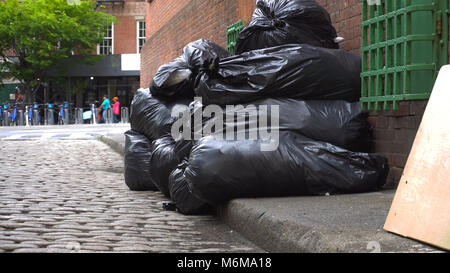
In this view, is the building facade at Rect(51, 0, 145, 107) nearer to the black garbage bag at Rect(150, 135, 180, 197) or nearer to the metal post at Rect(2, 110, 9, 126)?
the metal post at Rect(2, 110, 9, 126)

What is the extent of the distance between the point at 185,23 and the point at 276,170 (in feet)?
28.1

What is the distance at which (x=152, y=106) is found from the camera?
562cm

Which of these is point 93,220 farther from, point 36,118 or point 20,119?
point 20,119

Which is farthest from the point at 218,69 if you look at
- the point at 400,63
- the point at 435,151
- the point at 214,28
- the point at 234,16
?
the point at 214,28

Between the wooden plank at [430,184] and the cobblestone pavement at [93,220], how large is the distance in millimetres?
923

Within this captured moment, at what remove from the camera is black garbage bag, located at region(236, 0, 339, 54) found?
462 centimetres

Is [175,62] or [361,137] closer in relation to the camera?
[361,137]

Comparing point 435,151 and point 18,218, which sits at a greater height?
point 435,151

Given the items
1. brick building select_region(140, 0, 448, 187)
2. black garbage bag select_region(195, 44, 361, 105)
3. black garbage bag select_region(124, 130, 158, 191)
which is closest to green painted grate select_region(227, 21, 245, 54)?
brick building select_region(140, 0, 448, 187)

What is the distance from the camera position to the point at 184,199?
170 inches

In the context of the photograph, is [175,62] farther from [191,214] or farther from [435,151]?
[435,151]

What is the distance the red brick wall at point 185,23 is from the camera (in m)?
8.73

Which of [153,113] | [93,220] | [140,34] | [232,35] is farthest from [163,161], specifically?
[140,34]

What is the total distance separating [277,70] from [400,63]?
80 cm
